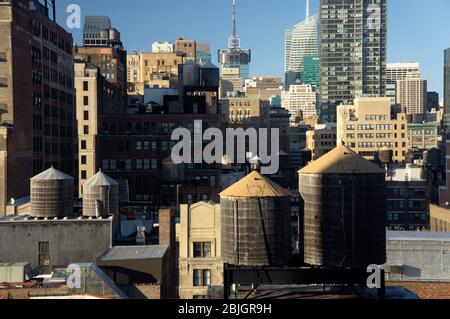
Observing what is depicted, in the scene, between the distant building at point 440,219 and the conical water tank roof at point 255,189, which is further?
the distant building at point 440,219

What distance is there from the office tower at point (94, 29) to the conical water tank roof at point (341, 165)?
113843mm

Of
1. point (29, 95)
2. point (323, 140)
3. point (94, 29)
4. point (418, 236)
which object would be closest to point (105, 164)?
point (29, 95)

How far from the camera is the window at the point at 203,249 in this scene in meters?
38.7

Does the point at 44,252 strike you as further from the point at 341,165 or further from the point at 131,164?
the point at 131,164

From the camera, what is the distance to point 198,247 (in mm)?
38719

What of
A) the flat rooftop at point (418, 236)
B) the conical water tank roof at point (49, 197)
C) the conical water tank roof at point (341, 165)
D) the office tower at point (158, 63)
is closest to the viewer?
the conical water tank roof at point (341, 165)

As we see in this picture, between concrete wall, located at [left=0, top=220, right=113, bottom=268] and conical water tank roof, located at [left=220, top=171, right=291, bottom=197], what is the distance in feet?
44.5

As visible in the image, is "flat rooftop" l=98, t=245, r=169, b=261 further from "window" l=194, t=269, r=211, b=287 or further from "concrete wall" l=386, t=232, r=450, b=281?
"concrete wall" l=386, t=232, r=450, b=281

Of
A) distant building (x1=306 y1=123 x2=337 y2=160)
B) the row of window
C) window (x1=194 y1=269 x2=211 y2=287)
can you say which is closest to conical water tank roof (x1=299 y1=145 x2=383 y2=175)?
window (x1=194 y1=269 x2=211 y2=287)

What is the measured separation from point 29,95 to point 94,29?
296 ft

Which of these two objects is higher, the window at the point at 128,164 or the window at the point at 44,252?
the window at the point at 128,164

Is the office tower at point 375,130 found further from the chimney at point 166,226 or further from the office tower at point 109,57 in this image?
the chimney at point 166,226

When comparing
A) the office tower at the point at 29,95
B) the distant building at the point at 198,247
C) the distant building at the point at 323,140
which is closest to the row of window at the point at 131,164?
the office tower at the point at 29,95

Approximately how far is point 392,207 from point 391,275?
148 ft
